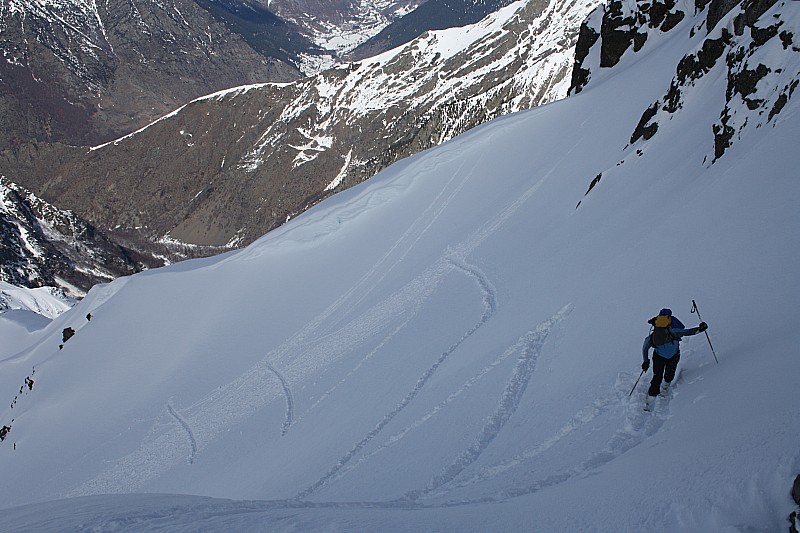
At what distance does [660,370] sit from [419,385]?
19.5ft

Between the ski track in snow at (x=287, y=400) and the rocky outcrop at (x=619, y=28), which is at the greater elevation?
the rocky outcrop at (x=619, y=28)

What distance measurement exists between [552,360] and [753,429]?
5093mm

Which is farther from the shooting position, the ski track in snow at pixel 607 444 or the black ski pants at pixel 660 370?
the black ski pants at pixel 660 370

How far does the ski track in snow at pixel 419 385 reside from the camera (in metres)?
10.3

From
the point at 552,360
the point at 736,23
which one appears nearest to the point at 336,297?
the point at 552,360

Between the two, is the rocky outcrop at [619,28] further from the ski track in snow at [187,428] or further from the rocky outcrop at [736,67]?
the ski track in snow at [187,428]

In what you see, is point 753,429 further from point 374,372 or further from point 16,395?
point 16,395

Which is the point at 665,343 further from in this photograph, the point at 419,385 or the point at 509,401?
the point at 419,385

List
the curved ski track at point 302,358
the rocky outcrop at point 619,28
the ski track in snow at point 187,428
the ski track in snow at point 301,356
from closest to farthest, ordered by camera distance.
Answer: the ski track in snow at point 187,428, the curved ski track at point 302,358, the ski track in snow at point 301,356, the rocky outcrop at point 619,28

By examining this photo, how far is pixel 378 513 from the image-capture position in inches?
252

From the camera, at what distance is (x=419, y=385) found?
1272 centimetres

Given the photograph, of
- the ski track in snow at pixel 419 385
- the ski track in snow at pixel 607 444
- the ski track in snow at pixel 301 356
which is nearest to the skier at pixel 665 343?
the ski track in snow at pixel 607 444

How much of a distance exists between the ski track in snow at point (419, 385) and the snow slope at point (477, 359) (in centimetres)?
7

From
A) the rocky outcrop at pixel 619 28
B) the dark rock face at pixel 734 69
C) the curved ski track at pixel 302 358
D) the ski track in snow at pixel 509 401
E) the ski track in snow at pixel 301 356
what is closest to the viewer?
the ski track in snow at pixel 509 401
